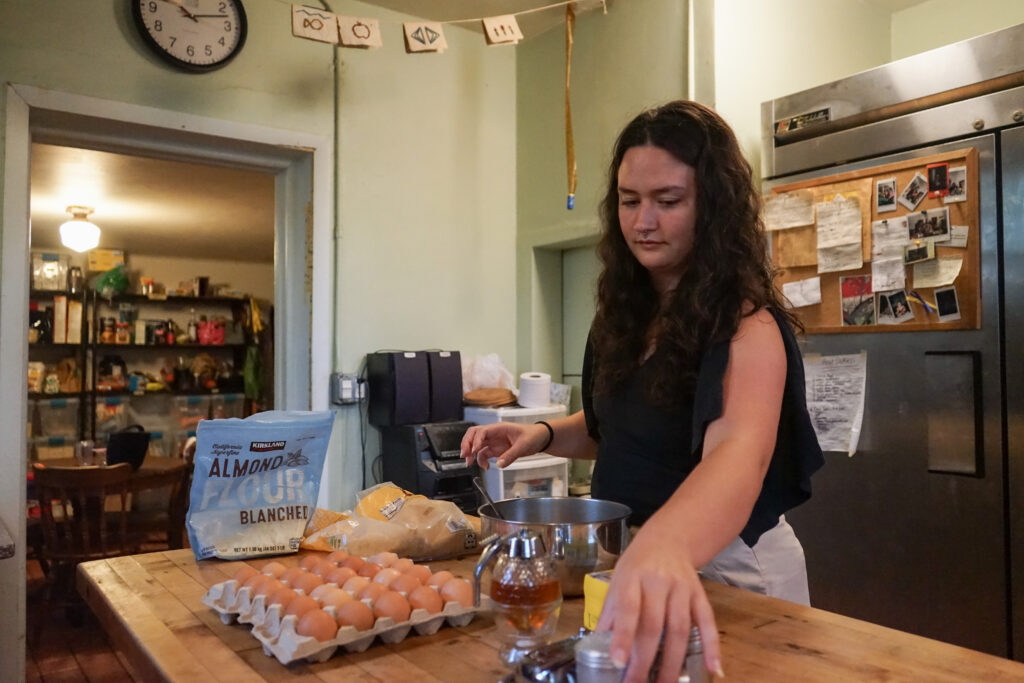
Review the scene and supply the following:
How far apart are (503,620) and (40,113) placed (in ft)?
8.11

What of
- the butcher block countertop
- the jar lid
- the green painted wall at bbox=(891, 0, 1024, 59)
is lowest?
the butcher block countertop

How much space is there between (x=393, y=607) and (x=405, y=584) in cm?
8

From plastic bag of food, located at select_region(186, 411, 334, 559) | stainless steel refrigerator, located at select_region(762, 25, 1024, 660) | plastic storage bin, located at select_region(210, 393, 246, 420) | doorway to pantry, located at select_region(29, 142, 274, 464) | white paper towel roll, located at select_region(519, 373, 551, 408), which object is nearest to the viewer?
plastic bag of food, located at select_region(186, 411, 334, 559)

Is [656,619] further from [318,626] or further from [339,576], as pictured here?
[339,576]

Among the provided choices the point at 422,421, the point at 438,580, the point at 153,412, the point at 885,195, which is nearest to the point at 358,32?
the point at 422,421

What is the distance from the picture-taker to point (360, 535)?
1338 mm

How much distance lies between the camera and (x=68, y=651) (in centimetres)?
342

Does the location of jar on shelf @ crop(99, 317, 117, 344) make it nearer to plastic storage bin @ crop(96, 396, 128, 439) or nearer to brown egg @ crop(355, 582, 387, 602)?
plastic storage bin @ crop(96, 396, 128, 439)

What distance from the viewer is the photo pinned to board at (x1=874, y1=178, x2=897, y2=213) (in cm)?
221

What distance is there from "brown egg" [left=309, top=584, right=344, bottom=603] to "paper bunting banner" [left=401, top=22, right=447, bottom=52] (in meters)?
2.12

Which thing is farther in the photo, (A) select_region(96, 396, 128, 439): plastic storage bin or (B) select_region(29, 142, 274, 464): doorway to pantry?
(A) select_region(96, 396, 128, 439): plastic storage bin

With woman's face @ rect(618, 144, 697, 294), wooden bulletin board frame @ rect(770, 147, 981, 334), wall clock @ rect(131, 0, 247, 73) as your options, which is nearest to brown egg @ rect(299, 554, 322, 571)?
woman's face @ rect(618, 144, 697, 294)

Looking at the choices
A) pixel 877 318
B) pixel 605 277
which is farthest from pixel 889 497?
pixel 605 277

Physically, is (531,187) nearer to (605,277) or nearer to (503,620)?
(605,277)
